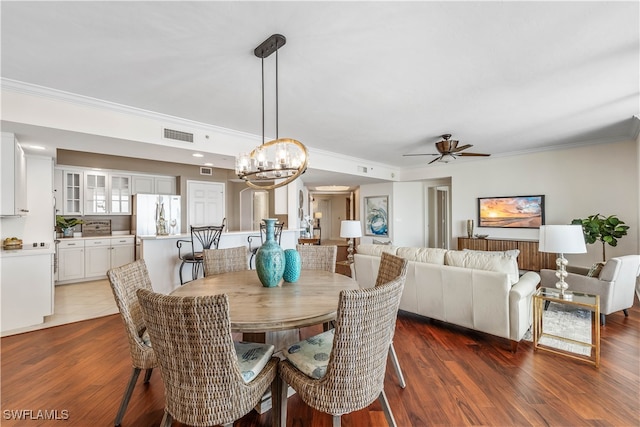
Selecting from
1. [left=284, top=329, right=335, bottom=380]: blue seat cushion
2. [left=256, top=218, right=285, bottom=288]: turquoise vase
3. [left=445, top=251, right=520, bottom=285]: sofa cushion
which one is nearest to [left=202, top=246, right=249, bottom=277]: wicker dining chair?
[left=256, top=218, right=285, bottom=288]: turquoise vase

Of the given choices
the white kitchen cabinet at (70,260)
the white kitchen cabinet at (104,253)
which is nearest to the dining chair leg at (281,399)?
the white kitchen cabinet at (104,253)

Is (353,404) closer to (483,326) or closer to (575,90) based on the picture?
(483,326)

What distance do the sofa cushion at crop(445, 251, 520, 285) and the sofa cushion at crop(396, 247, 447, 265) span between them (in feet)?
0.25

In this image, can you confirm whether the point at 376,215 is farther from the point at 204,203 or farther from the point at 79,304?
the point at 79,304

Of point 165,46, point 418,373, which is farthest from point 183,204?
point 418,373

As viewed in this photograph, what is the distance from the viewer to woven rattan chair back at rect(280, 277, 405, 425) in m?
1.27

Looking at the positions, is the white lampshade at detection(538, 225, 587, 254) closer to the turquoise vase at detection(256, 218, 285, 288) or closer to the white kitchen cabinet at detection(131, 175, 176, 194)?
the turquoise vase at detection(256, 218, 285, 288)

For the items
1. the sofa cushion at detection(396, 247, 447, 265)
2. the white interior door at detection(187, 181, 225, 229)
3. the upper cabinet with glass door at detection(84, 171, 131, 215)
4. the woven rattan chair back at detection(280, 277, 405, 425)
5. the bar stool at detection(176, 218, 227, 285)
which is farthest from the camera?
the white interior door at detection(187, 181, 225, 229)

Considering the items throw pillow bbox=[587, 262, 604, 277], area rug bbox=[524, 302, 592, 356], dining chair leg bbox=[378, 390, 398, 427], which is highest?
throw pillow bbox=[587, 262, 604, 277]

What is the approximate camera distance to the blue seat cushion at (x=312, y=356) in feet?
4.88

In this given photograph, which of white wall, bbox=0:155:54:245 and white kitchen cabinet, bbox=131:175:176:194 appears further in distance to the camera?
white kitchen cabinet, bbox=131:175:176:194

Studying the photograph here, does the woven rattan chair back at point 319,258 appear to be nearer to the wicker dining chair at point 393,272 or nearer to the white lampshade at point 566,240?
the wicker dining chair at point 393,272

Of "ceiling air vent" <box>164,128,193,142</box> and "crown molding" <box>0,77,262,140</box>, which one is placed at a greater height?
"crown molding" <box>0,77,262,140</box>

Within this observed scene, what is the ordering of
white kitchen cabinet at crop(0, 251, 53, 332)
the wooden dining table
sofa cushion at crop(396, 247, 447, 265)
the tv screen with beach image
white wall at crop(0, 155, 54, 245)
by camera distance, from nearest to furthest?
the wooden dining table, white kitchen cabinet at crop(0, 251, 53, 332), sofa cushion at crop(396, 247, 447, 265), white wall at crop(0, 155, 54, 245), the tv screen with beach image
